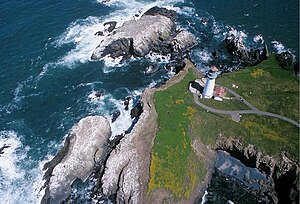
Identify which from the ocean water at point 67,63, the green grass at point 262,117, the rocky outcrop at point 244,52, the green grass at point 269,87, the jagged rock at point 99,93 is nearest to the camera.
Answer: the green grass at point 262,117

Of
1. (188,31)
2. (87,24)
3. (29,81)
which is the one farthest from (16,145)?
(188,31)

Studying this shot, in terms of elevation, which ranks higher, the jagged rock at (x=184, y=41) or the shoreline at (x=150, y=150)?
the jagged rock at (x=184, y=41)

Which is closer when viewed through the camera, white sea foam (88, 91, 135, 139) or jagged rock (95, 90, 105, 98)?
white sea foam (88, 91, 135, 139)

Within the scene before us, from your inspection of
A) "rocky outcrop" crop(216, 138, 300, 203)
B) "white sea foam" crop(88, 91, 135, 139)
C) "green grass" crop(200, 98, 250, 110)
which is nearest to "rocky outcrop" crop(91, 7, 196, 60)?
"white sea foam" crop(88, 91, 135, 139)

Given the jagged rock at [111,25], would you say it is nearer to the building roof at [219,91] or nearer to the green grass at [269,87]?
the green grass at [269,87]

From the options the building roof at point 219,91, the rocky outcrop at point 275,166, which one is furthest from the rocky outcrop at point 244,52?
the rocky outcrop at point 275,166

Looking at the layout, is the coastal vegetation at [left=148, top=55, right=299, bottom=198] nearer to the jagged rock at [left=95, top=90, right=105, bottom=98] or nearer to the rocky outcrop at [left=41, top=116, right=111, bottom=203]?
the rocky outcrop at [left=41, top=116, right=111, bottom=203]

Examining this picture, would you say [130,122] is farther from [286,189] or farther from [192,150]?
[286,189]
